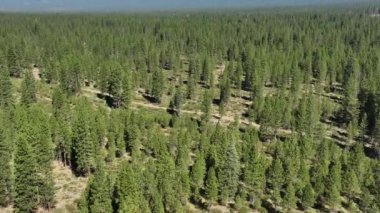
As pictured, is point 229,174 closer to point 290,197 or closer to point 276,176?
Answer: point 276,176

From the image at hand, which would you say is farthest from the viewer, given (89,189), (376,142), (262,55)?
(262,55)

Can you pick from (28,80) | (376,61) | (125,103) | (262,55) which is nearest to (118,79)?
(125,103)

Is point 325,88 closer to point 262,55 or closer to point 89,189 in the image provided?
point 262,55

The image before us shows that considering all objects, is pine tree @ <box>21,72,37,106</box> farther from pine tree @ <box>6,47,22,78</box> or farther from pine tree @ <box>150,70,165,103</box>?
pine tree @ <box>150,70,165,103</box>

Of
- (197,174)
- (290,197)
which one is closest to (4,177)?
(197,174)

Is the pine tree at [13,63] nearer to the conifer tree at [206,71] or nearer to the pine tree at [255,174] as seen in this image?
the conifer tree at [206,71]
